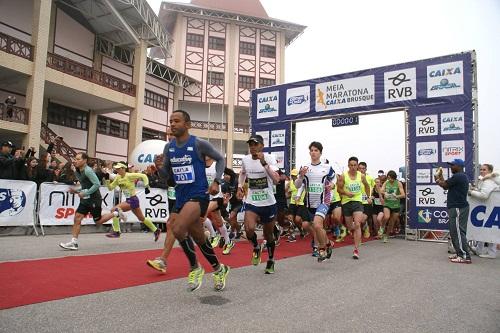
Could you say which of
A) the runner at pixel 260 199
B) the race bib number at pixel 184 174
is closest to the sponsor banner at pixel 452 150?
the runner at pixel 260 199

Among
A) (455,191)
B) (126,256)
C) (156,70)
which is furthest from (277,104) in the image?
(156,70)

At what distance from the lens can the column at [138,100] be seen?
81.5 ft

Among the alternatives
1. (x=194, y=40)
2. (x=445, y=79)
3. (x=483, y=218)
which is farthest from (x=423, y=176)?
(x=194, y=40)

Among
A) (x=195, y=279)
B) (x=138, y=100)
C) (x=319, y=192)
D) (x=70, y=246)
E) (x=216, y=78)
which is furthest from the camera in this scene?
(x=216, y=78)

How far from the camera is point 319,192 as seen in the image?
7656 millimetres

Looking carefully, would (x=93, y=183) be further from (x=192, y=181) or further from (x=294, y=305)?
(x=294, y=305)

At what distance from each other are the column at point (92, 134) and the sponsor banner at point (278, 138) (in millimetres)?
13836

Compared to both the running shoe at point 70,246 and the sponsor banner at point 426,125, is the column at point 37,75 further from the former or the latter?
the sponsor banner at point 426,125

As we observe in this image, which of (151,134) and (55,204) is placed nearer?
(55,204)

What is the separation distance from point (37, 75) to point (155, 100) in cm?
1435

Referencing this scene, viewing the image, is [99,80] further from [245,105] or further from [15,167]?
[245,105]

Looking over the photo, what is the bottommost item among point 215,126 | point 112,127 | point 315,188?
point 315,188

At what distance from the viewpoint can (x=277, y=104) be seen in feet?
54.1

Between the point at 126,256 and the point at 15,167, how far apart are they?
18.2ft
